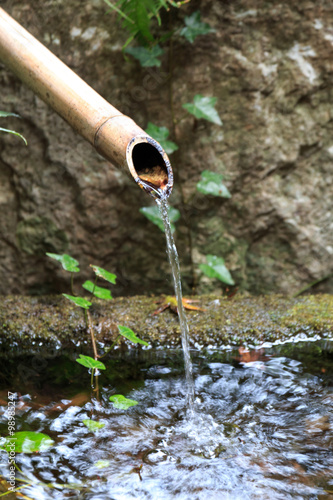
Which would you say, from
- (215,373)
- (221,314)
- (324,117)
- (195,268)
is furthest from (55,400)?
(324,117)

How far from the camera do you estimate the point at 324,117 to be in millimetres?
2869

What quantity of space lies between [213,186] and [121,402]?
145 cm

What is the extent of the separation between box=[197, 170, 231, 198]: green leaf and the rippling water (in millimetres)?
1009

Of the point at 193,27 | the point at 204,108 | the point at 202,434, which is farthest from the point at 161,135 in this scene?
the point at 202,434

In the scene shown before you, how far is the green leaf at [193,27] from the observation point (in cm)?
258

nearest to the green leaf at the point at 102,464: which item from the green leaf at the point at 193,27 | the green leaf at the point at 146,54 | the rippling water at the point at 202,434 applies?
the rippling water at the point at 202,434

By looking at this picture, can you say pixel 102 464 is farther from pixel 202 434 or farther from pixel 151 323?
pixel 151 323

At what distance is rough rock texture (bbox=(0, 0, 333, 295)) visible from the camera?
2693 mm

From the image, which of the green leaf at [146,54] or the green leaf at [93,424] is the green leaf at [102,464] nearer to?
the green leaf at [93,424]

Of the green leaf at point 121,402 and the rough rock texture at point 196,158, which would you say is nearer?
the green leaf at point 121,402

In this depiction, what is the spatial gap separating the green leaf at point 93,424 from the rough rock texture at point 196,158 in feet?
4.70

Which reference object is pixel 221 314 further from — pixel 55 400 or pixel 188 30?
pixel 188 30

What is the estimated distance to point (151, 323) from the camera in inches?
88.6

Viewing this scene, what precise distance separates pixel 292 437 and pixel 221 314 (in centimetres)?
82
